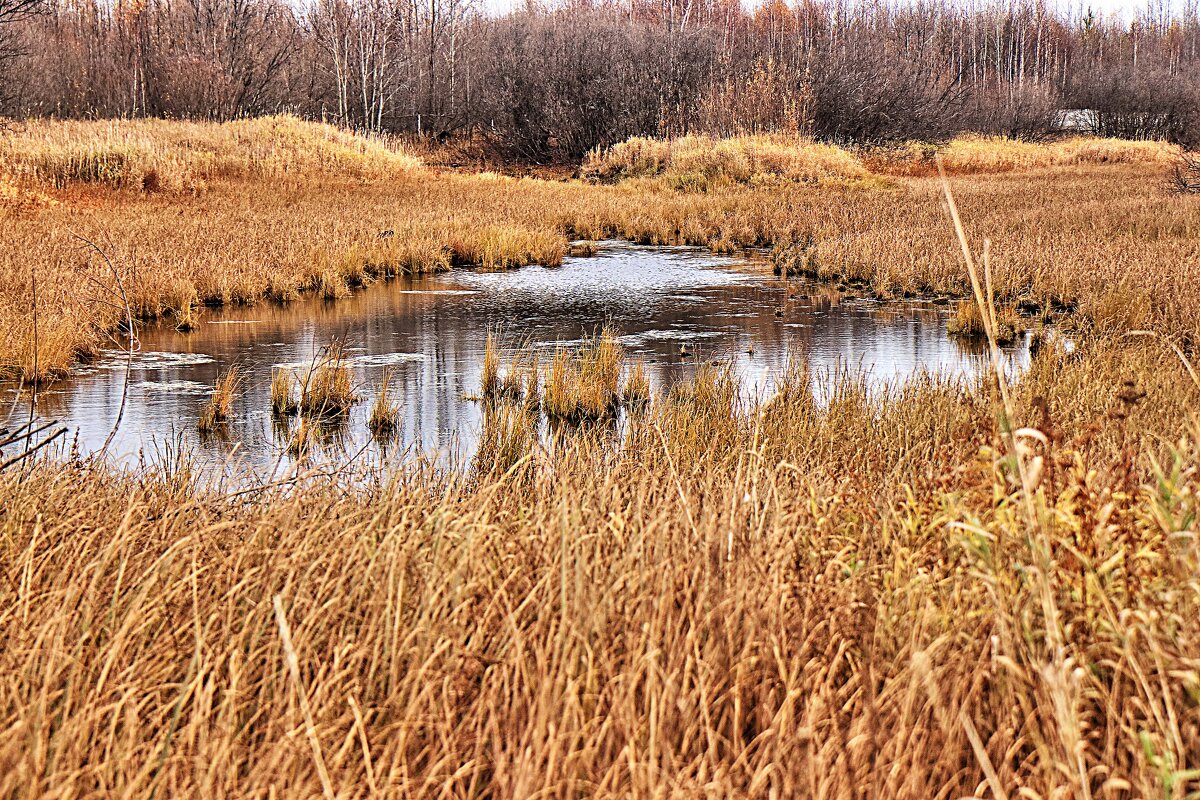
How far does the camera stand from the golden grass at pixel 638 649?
7.17 ft

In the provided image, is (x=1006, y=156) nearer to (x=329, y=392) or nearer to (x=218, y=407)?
(x=329, y=392)

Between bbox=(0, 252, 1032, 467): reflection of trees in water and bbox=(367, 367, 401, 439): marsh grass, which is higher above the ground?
bbox=(0, 252, 1032, 467): reflection of trees in water

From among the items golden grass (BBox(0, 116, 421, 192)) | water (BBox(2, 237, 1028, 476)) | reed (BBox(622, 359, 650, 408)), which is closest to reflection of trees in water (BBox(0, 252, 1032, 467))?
water (BBox(2, 237, 1028, 476))

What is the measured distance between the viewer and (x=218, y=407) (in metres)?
7.21

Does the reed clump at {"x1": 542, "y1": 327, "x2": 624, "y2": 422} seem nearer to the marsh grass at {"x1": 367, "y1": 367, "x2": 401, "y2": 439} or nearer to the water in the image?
the water

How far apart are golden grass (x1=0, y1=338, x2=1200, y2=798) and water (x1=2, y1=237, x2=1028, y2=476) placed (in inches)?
100

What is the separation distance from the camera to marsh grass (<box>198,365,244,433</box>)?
6896 millimetres

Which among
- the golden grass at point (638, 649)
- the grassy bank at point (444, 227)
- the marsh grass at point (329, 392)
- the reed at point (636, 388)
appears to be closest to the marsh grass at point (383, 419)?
the marsh grass at point (329, 392)

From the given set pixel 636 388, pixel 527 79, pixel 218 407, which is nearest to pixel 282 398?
pixel 218 407

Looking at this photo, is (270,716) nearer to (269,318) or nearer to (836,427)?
(836,427)

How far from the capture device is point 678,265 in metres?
15.6

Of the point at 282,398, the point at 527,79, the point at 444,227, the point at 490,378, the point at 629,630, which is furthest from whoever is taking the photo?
the point at 527,79

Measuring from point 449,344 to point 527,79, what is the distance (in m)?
36.6

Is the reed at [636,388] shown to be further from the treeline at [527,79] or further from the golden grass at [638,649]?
the treeline at [527,79]
